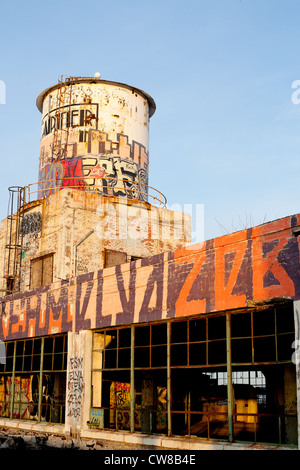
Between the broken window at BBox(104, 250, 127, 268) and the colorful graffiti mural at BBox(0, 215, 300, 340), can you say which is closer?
the colorful graffiti mural at BBox(0, 215, 300, 340)

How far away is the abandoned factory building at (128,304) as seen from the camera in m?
12.3

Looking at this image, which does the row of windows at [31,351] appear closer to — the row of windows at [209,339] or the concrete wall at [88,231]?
the row of windows at [209,339]

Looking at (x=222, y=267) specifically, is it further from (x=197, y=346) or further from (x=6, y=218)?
(x=6, y=218)

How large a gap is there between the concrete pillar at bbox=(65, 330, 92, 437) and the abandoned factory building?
48mm

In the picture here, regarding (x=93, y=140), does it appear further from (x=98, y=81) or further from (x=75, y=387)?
(x=75, y=387)

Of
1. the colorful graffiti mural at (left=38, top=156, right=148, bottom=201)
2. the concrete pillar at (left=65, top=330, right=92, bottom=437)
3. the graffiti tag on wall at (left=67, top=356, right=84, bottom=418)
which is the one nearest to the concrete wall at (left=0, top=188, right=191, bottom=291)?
the colorful graffiti mural at (left=38, top=156, right=148, bottom=201)

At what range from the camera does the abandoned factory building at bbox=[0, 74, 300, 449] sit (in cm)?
1227

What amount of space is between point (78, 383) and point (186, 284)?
5.33 meters

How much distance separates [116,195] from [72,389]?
9670 mm

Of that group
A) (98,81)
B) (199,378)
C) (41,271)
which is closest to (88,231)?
(41,271)

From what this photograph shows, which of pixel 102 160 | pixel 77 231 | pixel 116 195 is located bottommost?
pixel 77 231

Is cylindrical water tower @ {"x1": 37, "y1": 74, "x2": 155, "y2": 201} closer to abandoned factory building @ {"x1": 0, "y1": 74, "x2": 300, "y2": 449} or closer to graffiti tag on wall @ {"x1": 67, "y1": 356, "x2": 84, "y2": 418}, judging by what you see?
abandoned factory building @ {"x1": 0, "y1": 74, "x2": 300, "y2": 449}
